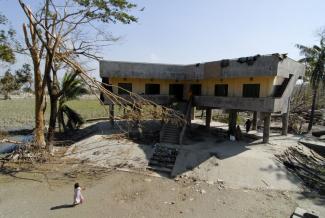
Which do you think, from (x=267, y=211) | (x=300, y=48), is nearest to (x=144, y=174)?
(x=267, y=211)

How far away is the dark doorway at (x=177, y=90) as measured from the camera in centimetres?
2638

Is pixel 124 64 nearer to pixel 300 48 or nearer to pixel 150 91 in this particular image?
pixel 150 91

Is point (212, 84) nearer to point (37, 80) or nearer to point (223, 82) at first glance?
point (223, 82)

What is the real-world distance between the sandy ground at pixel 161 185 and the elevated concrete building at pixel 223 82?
12.2 feet

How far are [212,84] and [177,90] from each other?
15.1ft

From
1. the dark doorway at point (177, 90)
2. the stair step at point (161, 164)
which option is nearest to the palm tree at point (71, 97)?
the dark doorway at point (177, 90)

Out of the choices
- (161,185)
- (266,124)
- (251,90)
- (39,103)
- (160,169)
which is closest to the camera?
(161,185)

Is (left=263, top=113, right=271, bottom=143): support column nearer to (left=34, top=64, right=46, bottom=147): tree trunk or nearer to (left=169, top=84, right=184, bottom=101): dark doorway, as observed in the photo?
(left=169, top=84, right=184, bottom=101): dark doorway

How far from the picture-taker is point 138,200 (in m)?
13.2

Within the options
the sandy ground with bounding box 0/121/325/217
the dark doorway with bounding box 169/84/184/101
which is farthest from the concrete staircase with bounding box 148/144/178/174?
the dark doorway with bounding box 169/84/184/101

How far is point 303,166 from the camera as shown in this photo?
60.2 ft

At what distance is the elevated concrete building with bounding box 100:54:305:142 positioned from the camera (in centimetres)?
1891

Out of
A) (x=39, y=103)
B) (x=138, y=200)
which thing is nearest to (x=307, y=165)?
(x=138, y=200)

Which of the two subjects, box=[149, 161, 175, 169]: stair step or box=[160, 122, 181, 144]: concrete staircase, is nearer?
box=[149, 161, 175, 169]: stair step
